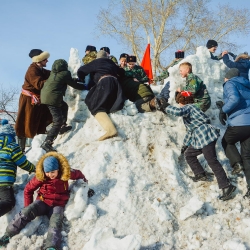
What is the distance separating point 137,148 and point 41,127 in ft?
6.62

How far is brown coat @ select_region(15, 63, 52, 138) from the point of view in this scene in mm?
5113

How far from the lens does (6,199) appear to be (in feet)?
11.9

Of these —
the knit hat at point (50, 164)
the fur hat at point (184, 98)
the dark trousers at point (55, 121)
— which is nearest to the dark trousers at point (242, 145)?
the fur hat at point (184, 98)

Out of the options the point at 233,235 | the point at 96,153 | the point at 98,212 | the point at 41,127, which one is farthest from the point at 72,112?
the point at 233,235

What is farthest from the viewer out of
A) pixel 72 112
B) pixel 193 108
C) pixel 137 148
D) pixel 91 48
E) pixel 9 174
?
pixel 91 48

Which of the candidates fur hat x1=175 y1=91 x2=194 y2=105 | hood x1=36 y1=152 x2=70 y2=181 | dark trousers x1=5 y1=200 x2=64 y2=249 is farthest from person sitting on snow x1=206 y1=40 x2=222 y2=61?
dark trousers x1=5 y1=200 x2=64 y2=249

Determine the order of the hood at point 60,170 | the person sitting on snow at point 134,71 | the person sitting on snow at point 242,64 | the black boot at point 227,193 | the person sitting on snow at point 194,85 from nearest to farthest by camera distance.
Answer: the hood at point 60,170 → the black boot at point 227,193 → the person sitting on snow at point 194,85 → the person sitting on snow at point 242,64 → the person sitting on snow at point 134,71

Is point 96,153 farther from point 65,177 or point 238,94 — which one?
point 238,94

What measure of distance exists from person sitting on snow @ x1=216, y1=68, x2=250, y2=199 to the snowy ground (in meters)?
0.47

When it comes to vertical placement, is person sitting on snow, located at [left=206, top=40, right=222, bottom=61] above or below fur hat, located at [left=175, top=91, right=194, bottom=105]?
above

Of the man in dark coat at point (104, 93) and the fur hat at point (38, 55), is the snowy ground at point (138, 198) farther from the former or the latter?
the fur hat at point (38, 55)

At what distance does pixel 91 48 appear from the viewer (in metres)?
6.63

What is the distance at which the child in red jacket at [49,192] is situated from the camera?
3371mm

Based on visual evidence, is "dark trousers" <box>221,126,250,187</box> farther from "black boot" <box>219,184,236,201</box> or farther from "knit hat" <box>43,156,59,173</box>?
"knit hat" <box>43,156,59,173</box>
